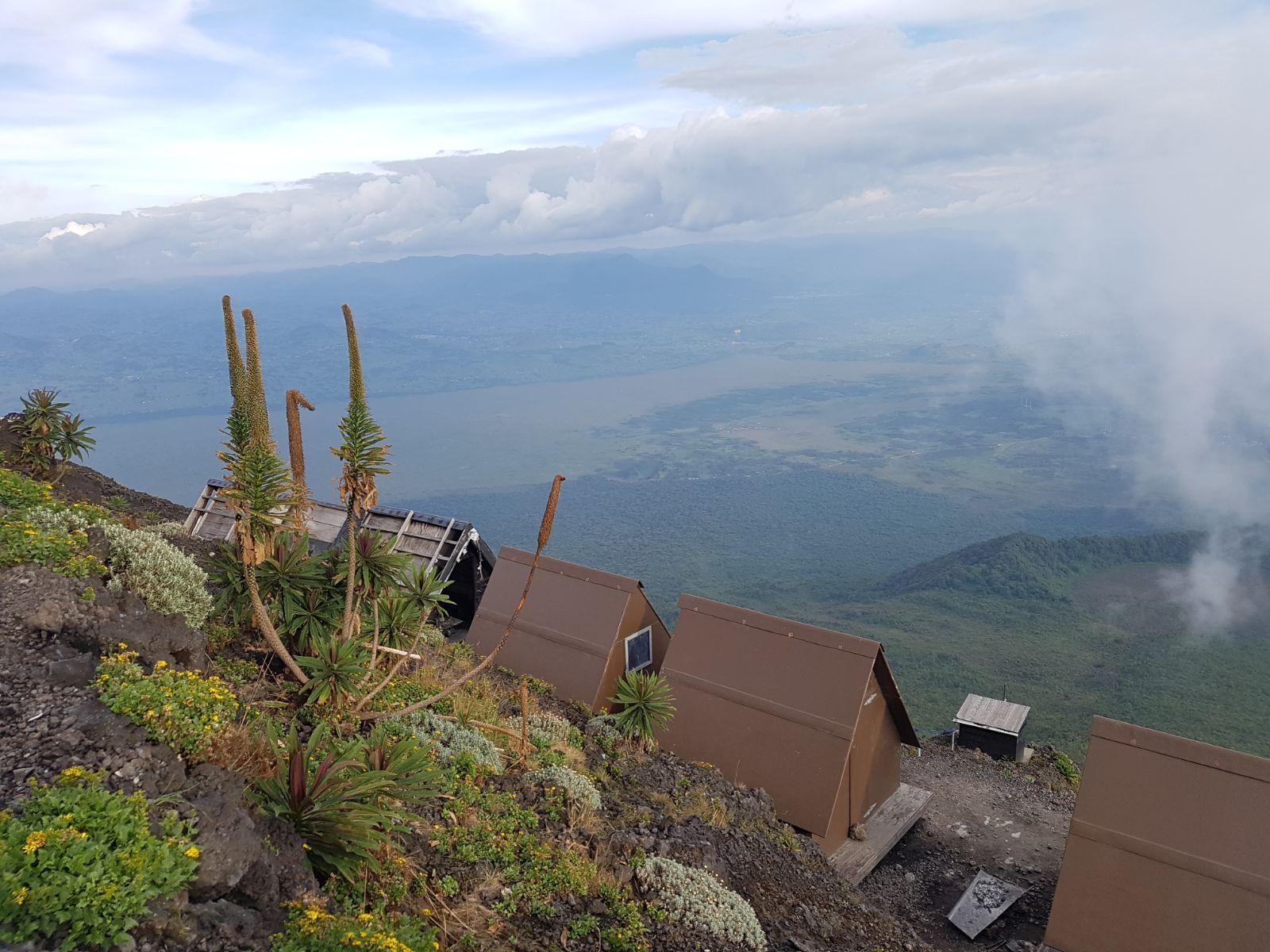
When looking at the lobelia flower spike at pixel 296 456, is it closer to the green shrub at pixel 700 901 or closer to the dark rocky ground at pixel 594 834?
the dark rocky ground at pixel 594 834

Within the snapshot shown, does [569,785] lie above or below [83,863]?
below

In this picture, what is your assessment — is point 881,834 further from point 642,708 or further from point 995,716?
point 995,716

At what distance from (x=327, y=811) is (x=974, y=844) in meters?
13.4

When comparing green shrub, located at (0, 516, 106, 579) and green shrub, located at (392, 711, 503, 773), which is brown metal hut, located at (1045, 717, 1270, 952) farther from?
green shrub, located at (0, 516, 106, 579)

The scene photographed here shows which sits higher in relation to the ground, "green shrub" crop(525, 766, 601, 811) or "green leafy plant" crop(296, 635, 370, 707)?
"green leafy plant" crop(296, 635, 370, 707)

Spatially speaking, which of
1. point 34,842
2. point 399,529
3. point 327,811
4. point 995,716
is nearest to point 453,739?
point 327,811

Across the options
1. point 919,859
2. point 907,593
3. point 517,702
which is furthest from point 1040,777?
point 907,593

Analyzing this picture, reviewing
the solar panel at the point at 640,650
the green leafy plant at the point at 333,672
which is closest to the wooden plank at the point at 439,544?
the solar panel at the point at 640,650

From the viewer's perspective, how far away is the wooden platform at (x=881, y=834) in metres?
13.0

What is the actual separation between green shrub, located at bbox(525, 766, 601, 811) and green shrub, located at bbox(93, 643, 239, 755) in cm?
394

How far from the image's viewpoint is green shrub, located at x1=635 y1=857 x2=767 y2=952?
785 centimetres

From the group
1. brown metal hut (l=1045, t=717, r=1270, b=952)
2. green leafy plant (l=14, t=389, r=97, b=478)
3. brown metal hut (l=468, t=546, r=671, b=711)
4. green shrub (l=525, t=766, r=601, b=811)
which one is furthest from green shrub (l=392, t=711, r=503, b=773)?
green leafy plant (l=14, t=389, r=97, b=478)

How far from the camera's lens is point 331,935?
531cm

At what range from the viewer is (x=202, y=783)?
602cm
